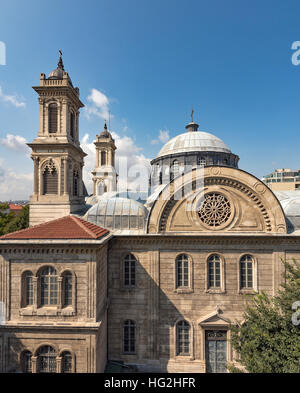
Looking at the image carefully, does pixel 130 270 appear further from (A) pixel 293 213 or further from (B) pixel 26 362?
(A) pixel 293 213

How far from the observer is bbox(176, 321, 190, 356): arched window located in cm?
1484

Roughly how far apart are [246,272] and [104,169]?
3678 centimetres

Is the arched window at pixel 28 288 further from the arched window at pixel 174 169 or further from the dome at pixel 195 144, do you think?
the dome at pixel 195 144

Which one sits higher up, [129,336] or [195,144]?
[195,144]

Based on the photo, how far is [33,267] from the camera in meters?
12.4

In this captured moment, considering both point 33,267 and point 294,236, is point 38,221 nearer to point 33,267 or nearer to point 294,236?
point 33,267

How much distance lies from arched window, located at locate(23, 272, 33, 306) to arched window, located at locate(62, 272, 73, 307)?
195cm

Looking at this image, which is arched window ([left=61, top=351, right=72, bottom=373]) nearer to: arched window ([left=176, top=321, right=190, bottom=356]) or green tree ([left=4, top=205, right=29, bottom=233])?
arched window ([left=176, top=321, right=190, bottom=356])

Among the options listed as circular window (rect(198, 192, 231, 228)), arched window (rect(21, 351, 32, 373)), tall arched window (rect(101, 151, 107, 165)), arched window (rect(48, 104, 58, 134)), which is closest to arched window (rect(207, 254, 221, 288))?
circular window (rect(198, 192, 231, 228))

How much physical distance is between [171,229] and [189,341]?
299 inches

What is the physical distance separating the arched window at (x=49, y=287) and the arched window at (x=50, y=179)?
854cm

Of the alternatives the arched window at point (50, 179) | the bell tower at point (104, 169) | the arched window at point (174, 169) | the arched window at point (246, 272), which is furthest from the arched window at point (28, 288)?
the bell tower at point (104, 169)

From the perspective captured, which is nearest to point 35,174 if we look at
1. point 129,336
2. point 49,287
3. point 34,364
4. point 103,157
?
point 49,287

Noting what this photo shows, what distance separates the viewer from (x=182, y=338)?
14.9 metres
